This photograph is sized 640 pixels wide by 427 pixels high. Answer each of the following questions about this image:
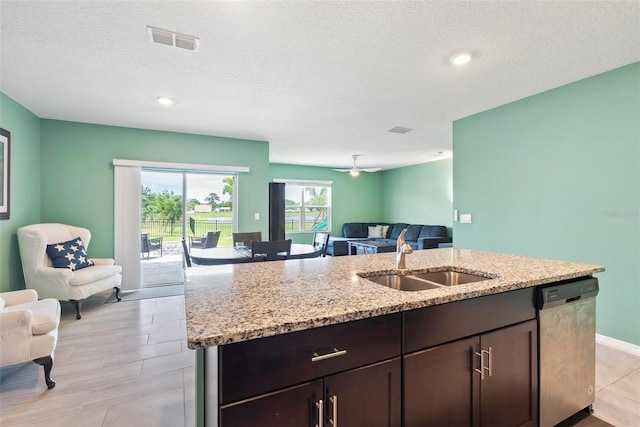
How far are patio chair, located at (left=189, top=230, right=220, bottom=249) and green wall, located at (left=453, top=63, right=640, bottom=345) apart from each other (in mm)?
3923

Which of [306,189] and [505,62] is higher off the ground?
[505,62]

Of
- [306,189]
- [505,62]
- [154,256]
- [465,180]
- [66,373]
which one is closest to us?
[66,373]

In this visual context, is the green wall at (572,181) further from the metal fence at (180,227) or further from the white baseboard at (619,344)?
the metal fence at (180,227)

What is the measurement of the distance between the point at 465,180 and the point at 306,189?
4972 mm

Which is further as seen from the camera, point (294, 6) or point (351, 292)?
point (294, 6)

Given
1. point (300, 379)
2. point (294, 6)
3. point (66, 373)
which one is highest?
point (294, 6)

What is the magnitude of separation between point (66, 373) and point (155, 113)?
288cm

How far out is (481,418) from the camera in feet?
4.40

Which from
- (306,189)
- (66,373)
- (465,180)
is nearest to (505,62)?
(465,180)

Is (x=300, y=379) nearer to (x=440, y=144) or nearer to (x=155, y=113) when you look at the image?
(x=155, y=113)

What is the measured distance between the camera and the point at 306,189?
8.40 meters

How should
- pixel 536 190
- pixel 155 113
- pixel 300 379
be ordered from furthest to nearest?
pixel 155 113 → pixel 536 190 → pixel 300 379

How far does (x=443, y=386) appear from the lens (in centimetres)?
124

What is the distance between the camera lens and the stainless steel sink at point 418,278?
1.68 metres
